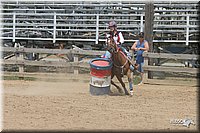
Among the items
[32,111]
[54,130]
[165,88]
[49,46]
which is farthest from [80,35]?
[54,130]

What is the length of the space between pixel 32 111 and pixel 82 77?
5.76 metres

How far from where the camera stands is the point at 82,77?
1402 centimetres

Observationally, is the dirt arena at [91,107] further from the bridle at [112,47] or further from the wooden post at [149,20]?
the wooden post at [149,20]

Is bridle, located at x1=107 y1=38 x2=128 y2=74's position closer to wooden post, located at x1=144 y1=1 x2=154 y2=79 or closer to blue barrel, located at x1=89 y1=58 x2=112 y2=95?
blue barrel, located at x1=89 y1=58 x2=112 y2=95

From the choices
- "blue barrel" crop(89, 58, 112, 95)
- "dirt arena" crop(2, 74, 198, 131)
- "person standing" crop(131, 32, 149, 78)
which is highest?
"person standing" crop(131, 32, 149, 78)

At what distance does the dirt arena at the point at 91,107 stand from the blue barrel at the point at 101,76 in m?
0.27

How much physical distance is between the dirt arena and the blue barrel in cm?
27

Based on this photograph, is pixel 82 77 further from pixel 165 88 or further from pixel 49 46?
pixel 49 46

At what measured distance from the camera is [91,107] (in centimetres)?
899

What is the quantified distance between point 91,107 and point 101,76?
185 cm

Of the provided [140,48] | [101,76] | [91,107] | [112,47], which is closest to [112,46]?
[112,47]

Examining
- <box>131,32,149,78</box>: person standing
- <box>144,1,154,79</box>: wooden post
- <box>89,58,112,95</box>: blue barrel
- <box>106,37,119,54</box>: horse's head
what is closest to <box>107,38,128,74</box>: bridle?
<box>106,37,119,54</box>: horse's head

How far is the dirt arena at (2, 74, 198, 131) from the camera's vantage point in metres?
7.23

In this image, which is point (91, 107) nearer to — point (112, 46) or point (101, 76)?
point (101, 76)
